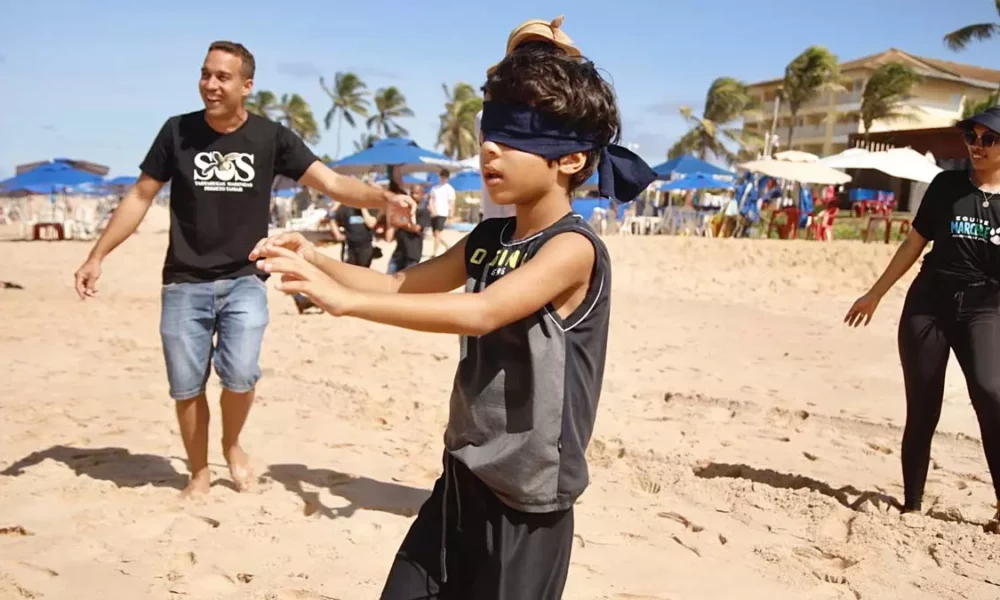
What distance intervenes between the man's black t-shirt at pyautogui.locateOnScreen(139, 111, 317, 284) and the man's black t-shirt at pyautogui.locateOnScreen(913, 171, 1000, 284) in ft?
10.6

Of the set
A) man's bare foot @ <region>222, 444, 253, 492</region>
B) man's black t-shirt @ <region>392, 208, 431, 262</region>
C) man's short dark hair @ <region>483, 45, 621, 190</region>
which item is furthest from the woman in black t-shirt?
man's black t-shirt @ <region>392, 208, 431, 262</region>

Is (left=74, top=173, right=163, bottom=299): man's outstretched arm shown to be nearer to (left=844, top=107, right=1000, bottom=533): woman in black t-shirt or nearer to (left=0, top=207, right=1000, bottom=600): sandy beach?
(left=0, top=207, right=1000, bottom=600): sandy beach

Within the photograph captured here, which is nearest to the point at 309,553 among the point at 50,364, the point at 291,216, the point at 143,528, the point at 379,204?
the point at 143,528

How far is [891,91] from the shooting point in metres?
43.6

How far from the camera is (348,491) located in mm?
4375

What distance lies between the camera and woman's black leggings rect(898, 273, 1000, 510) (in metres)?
3.85

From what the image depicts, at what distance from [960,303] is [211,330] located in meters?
3.64

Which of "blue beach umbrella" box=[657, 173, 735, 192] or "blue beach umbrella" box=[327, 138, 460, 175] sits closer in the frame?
"blue beach umbrella" box=[327, 138, 460, 175]

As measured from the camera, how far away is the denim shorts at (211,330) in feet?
13.0

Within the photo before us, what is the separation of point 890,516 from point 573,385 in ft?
9.39

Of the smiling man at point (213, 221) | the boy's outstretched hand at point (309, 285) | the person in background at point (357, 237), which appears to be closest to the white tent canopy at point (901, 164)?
the person in background at point (357, 237)

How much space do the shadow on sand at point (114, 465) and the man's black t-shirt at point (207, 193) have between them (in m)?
1.19

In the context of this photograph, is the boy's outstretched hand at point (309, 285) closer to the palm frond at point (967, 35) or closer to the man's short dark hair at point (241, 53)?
the man's short dark hair at point (241, 53)

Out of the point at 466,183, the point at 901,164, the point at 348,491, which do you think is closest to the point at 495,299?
the point at 348,491
